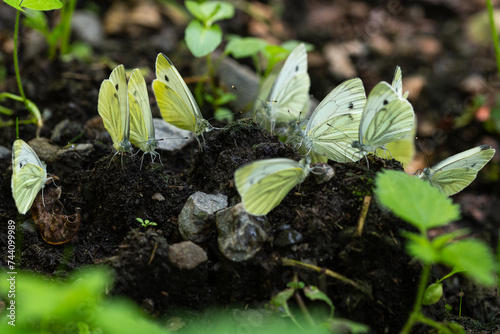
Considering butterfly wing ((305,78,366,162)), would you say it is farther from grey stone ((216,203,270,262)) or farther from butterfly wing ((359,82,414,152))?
grey stone ((216,203,270,262))

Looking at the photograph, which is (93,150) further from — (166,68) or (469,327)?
(469,327)

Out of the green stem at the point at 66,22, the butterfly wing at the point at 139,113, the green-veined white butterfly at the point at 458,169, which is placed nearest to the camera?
the green-veined white butterfly at the point at 458,169

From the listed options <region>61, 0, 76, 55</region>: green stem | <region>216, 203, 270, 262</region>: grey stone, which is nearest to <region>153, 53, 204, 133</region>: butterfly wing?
<region>216, 203, 270, 262</region>: grey stone

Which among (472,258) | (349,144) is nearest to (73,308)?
(472,258)

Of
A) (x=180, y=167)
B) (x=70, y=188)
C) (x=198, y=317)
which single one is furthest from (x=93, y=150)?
(x=198, y=317)

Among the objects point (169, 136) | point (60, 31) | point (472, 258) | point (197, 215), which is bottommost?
point (169, 136)

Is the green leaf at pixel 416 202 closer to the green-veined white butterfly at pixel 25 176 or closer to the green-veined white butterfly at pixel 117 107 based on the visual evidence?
the green-veined white butterfly at pixel 117 107

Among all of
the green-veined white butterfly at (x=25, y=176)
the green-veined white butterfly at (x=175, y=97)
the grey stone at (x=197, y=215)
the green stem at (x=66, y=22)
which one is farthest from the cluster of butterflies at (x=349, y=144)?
the green stem at (x=66, y=22)

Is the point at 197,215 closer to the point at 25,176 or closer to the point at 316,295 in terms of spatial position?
the point at 316,295
